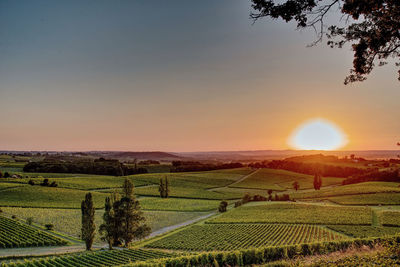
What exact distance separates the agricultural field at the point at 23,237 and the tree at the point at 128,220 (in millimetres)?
10570

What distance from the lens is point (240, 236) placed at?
5809 centimetres

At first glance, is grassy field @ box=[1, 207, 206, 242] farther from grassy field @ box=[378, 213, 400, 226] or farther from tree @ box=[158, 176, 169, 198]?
grassy field @ box=[378, 213, 400, 226]

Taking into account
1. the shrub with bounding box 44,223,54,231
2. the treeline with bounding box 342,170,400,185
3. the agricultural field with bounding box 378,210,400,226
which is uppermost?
the treeline with bounding box 342,170,400,185

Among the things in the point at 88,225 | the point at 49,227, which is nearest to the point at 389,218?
the point at 88,225

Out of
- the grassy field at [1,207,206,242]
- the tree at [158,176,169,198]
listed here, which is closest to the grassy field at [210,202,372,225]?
the grassy field at [1,207,206,242]

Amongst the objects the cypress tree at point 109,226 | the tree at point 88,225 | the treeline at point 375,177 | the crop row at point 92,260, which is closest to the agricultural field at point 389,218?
the crop row at point 92,260

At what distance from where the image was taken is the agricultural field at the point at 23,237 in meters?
53.4

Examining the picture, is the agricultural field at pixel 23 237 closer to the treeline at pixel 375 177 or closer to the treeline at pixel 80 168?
the treeline at pixel 80 168

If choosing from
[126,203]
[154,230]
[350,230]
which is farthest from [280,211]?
[126,203]

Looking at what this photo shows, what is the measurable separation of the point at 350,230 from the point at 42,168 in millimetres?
138112

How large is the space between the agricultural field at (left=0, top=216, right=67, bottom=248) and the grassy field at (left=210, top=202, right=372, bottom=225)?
113 ft

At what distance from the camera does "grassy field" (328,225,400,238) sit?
57156 millimetres

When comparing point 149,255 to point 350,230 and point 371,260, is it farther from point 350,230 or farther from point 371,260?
point 350,230

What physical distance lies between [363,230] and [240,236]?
23.8 meters
